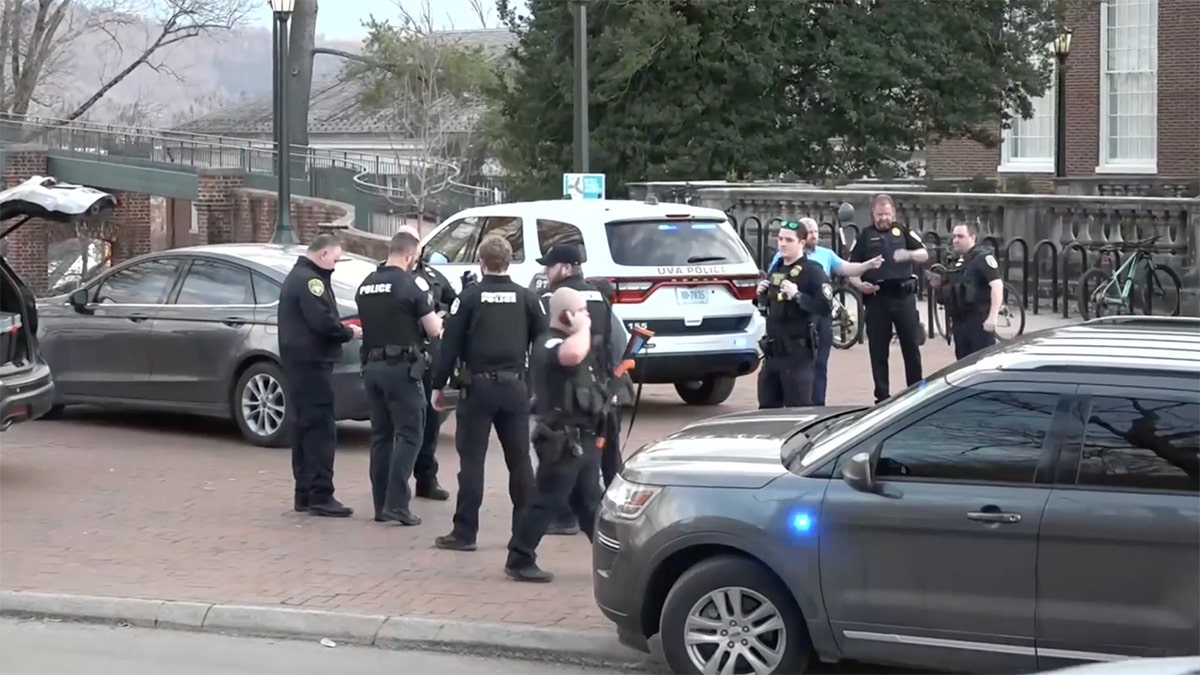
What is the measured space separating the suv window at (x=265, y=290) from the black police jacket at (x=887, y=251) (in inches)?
179

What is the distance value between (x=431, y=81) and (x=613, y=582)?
46676 mm

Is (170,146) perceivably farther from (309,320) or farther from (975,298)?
(309,320)

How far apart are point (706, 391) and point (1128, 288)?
7.13 metres

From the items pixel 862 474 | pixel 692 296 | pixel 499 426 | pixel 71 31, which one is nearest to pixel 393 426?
pixel 499 426

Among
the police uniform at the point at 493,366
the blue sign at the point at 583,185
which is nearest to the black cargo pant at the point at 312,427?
the police uniform at the point at 493,366

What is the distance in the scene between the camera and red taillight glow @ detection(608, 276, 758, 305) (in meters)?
13.0

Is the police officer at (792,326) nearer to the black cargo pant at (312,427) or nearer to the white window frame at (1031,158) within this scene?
the black cargo pant at (312,427)

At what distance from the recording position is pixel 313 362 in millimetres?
10133

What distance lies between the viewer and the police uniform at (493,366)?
8695 mm

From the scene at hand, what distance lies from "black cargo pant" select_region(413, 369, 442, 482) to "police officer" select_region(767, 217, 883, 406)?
8.68ft

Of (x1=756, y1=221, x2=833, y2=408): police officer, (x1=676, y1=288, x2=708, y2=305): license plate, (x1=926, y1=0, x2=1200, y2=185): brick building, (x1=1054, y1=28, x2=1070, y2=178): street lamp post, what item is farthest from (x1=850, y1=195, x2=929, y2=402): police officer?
(x1=926, y1=0, x2=1200, y2=185): brick building

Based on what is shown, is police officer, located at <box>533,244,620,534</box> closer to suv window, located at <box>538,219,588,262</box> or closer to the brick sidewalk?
the brick sidewalk

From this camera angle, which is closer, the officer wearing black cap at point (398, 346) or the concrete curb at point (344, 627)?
the concrete curb at point (344, 627)

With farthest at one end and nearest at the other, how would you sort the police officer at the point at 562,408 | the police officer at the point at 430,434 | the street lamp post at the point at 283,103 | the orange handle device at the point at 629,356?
the street lamp post at the point at 283,103, the police officer at the point at 430,434, the orange handle device at the point at 629,356, the police officer at the point at 562,408
